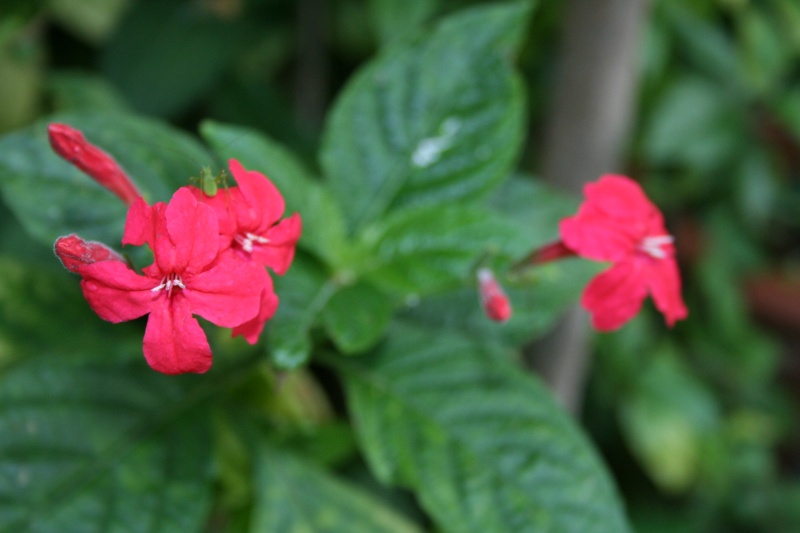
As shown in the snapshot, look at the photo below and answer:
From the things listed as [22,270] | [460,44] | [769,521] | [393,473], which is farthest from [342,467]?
[769,521]

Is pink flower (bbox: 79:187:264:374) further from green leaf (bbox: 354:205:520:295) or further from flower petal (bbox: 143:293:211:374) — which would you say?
green leaf (bbox: 354:205:520:295)

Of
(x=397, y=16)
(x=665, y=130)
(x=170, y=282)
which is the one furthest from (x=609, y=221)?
(x=665, y=130)

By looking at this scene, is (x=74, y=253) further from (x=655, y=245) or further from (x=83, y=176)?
(x=655, y=245)

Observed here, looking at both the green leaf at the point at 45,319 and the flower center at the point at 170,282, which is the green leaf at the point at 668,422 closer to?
the green leaf at the point at 45,319

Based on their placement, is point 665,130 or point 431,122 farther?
point 665,130

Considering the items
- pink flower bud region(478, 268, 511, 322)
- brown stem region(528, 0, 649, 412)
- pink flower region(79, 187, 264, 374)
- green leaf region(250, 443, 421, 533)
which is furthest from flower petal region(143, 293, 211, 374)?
brown stem region(528, 0, 649, 412)

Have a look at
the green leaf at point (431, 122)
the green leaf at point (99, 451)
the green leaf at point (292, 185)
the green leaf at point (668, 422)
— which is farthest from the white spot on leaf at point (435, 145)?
the green leaf at point (668, 422)
